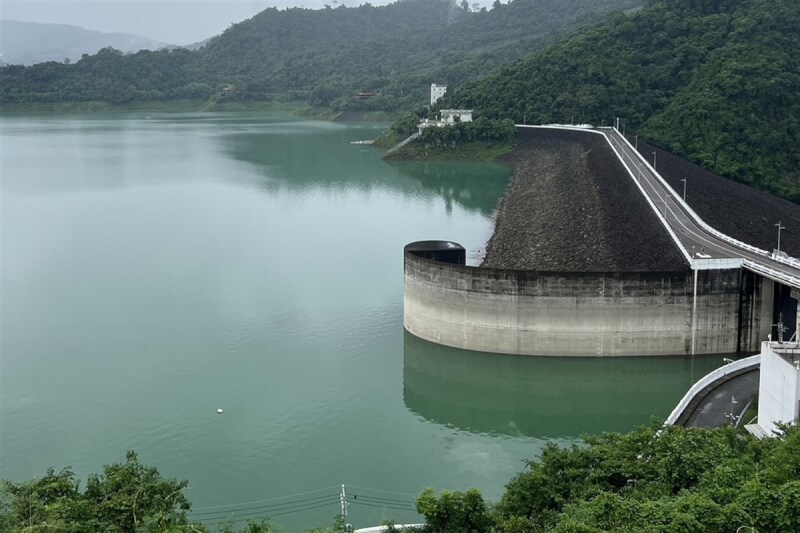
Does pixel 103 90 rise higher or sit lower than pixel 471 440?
higher

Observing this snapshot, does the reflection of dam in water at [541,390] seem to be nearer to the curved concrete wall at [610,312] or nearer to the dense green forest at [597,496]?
the curved concrete wall at [610,312]

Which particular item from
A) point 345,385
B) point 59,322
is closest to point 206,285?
point 59,322

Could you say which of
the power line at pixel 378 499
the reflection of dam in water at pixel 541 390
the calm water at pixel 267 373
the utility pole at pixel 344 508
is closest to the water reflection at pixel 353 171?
the calm water at pixel 267 373

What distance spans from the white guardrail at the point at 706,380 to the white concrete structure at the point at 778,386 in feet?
5.49

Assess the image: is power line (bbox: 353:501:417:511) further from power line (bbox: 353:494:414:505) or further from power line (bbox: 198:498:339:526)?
power line (bbox: 198:498:339:526)

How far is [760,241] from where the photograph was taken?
33125 mm

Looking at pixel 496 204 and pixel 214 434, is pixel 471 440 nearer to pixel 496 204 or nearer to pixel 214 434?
pixel 214 434

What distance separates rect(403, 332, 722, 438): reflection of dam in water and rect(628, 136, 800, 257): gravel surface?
1005 centimetres

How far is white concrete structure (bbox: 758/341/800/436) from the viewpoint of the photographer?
1585 cm

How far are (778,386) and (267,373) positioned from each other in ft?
45.7

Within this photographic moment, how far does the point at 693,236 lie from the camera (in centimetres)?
3072

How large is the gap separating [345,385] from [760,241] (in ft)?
60.2

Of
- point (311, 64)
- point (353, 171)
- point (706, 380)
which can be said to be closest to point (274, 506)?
point (706, 380)

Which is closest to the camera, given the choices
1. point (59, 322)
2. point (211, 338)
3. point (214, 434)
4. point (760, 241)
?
point (214, 434)
